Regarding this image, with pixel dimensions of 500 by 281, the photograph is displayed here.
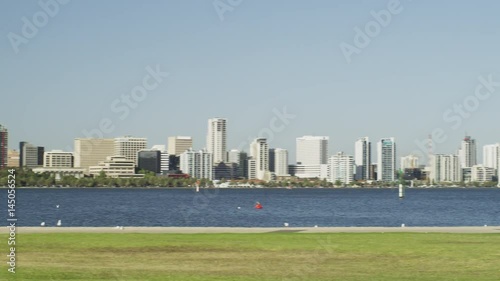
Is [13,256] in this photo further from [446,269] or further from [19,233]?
[446,269]

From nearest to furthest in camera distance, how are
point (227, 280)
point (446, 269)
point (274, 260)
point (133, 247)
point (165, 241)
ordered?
point (227, 280), point (446, 269), point (274, 260), point (133, 247), point (165, 241)

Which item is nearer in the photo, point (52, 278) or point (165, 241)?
point (52, 278)

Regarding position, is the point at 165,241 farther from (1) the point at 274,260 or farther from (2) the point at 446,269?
(2) the point at 446,269

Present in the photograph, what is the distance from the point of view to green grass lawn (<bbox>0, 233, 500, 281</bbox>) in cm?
2517

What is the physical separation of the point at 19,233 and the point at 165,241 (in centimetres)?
709

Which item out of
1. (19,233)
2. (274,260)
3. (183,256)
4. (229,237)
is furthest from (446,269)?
(19,233)

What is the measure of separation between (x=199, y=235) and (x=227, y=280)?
1270cm

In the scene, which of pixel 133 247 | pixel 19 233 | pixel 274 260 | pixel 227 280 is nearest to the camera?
pixel 227 280

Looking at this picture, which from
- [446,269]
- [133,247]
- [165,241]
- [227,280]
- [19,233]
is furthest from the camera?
[19,233]

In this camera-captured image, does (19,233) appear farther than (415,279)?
Yes

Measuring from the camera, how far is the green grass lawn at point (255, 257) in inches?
991

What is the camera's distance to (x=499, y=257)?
29.0 meters

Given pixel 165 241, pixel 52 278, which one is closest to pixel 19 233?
pixel 165 241

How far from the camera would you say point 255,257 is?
95.8ft
